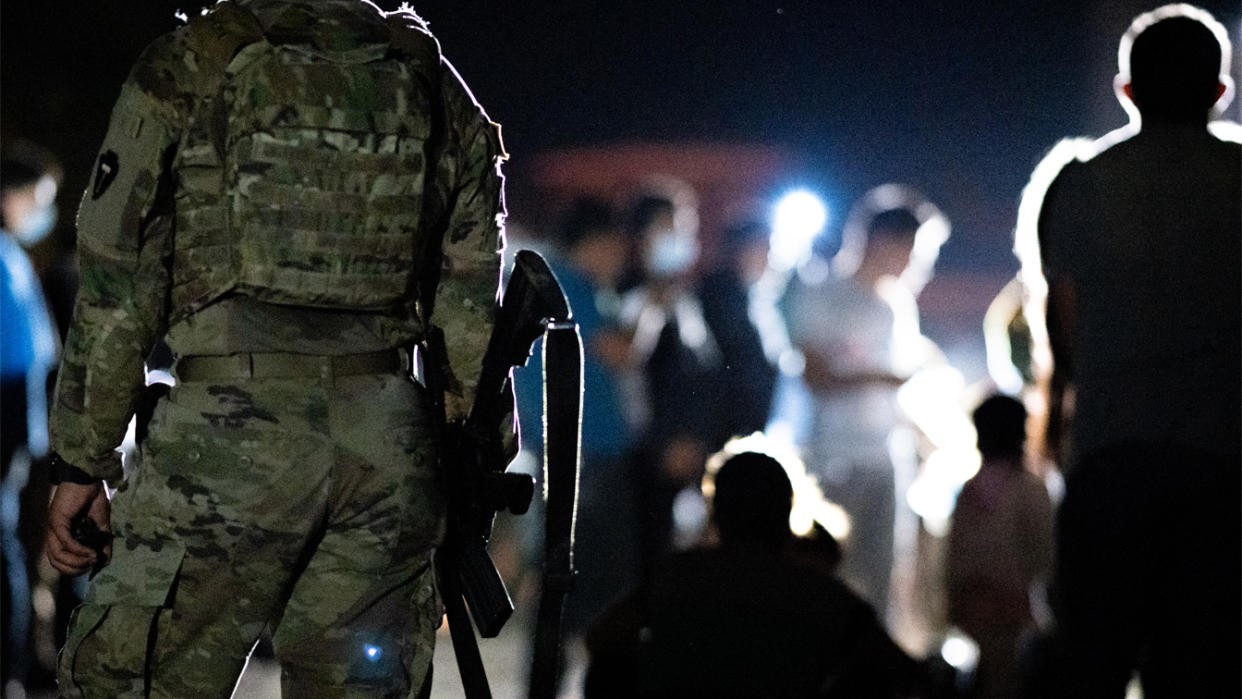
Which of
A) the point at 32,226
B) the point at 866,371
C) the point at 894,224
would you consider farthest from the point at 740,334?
the point at 32,226

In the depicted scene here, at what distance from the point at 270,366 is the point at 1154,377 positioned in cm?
164

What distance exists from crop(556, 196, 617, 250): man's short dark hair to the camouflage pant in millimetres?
3070

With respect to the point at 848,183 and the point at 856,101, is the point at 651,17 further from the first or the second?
the point at 848,183

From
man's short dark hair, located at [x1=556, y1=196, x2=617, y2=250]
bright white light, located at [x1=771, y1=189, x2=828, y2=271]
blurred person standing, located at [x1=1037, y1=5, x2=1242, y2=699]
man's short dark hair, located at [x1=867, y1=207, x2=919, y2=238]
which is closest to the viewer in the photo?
blurred person standing, located at [x1=1037, y1=5, x2=1242, y2=699]

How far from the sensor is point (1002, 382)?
7516 millimetres

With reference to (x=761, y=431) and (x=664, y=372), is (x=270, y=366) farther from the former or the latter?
(x=761, y=431)

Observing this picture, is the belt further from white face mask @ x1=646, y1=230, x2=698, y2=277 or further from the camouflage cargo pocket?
white face mask @ x1=646, y1=230, x2=698, y2=277

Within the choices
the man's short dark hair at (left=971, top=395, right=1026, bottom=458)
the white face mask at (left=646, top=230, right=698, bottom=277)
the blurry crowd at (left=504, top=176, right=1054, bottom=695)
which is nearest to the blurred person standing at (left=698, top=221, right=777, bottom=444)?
the blurry crowd at (left=504, top=176, right=1054, bottom=695)

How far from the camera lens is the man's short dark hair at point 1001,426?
18.2 feet

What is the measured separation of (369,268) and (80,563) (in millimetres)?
600

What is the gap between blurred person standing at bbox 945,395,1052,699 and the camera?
541cm

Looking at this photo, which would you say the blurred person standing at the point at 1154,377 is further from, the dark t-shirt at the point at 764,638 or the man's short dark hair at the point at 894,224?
the man's short dark hair at the point at 894,224

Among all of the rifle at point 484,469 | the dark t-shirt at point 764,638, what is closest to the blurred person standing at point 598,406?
the dark t-shirt at point 764,638

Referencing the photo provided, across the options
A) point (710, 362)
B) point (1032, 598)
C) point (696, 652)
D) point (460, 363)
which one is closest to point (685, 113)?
point (710, 362)
